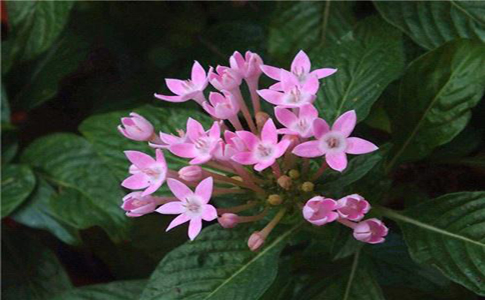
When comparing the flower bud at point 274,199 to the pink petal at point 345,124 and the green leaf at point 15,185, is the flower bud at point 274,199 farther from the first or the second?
the green leaf at point 15,185

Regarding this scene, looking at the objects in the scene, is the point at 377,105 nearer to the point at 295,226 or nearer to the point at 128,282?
the point at 295,226

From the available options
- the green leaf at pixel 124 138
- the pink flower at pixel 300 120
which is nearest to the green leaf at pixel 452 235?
the pink flower at pixel 300 120

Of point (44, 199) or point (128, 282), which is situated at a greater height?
point (44, 199)

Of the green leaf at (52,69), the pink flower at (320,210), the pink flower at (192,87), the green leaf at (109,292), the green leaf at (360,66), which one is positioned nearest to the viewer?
Answer: the pink flower at (320,210)

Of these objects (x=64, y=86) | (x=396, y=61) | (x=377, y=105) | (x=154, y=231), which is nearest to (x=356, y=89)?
(x=396, y=61)

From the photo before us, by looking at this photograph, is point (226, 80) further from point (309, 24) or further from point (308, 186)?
point (309, 24)

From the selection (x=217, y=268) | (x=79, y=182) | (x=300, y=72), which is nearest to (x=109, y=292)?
(x=79, y=182)

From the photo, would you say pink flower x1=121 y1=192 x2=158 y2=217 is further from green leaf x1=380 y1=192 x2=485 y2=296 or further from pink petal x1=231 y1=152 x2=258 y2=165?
green leaf x1=380 y1=192 x2=485 y2=296
